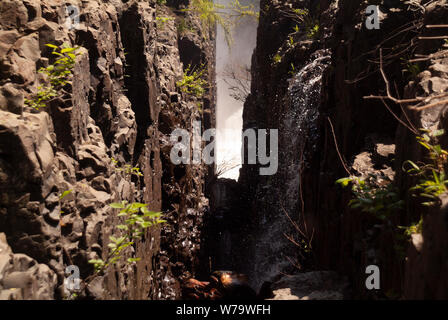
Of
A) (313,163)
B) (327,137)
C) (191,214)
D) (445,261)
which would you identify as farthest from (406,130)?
(191,214)

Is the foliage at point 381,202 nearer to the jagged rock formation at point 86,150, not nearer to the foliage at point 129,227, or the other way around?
the foliage at point 129,227

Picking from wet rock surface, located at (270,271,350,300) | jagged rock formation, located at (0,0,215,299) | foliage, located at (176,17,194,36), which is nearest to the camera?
jagged rock formation, located at (0,0,215,299)

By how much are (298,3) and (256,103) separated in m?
3.62

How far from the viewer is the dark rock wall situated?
325 cm

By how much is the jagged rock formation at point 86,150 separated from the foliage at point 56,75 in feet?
0.29

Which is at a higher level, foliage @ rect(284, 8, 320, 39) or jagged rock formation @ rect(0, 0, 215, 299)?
foliage @ rect(284, 8, 320, 39)

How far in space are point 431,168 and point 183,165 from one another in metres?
6.69

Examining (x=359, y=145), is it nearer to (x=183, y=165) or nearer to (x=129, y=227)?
(x=129, y=227)

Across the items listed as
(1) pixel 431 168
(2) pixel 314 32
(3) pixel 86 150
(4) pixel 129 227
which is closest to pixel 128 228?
(4) pixel 129 227

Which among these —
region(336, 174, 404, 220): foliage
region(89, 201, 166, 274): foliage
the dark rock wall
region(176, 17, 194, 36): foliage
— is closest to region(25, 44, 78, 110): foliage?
region(89, 201, 166, 274): foliage

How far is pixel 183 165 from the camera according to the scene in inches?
357

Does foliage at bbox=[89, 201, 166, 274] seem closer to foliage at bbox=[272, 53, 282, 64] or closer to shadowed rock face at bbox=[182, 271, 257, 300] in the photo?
shadowed rock face at bbox=[182, 271, 257, 300]

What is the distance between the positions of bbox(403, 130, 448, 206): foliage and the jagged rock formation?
3.09 metres

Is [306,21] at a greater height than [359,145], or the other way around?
[306,21]
